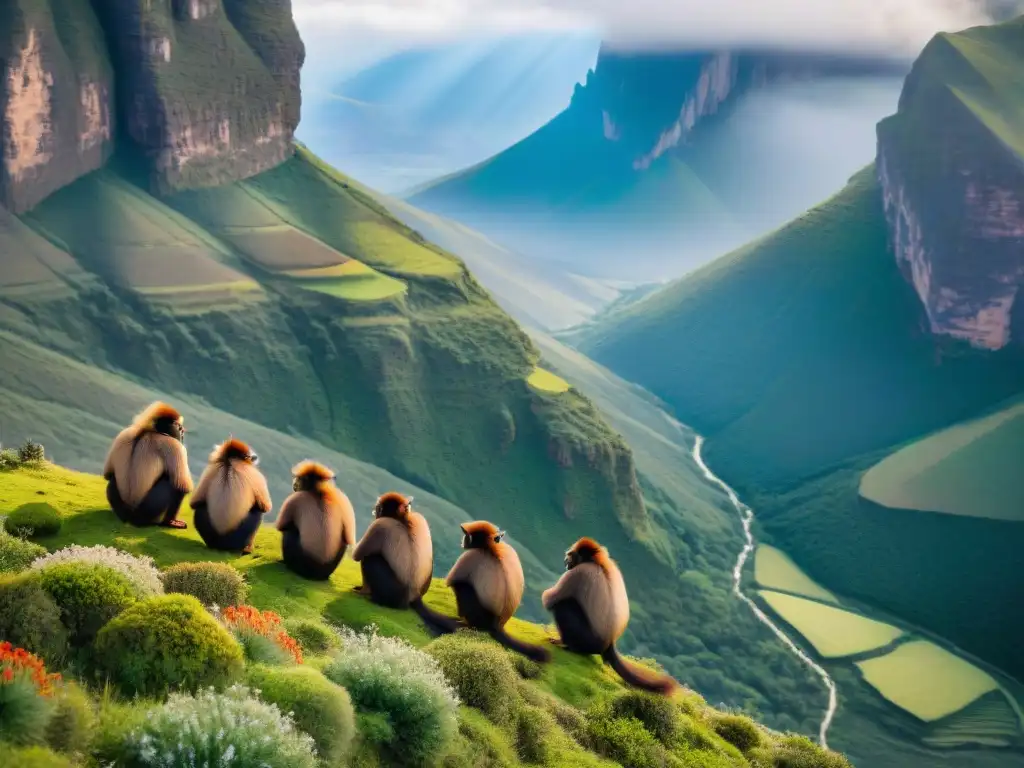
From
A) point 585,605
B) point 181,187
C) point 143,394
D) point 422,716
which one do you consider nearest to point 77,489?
point 585,605

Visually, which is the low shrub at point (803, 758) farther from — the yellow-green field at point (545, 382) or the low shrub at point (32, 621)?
the yellow-green field at point (545, 382)

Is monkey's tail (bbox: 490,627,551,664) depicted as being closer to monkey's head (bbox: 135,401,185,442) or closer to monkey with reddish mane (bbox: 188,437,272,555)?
monkey with reddish mane (bbox: 188,437,272,555)

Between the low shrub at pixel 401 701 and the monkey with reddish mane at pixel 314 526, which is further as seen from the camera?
the monkey with reddish mane at pixel 314 526

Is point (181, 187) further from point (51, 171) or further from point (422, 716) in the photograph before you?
point (422, 716)

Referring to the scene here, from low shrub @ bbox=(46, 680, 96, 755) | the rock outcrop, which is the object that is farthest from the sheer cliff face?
low shrub @ bbox=(46, 680, 96, 755)

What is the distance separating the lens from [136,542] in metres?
23.2

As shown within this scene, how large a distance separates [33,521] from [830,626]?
5036 inches

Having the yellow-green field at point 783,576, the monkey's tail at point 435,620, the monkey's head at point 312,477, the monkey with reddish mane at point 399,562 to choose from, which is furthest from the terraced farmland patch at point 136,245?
the monkey's tail at point 435,620

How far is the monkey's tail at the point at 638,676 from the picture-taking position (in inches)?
952

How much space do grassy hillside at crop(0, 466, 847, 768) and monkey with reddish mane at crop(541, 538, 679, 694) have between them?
22.4 inches

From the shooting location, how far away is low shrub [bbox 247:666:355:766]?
14.2 meters

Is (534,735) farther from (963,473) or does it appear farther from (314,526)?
(963,473)

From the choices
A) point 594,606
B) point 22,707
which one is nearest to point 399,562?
point 594,606

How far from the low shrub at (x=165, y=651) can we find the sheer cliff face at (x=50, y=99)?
12216 centimetres
